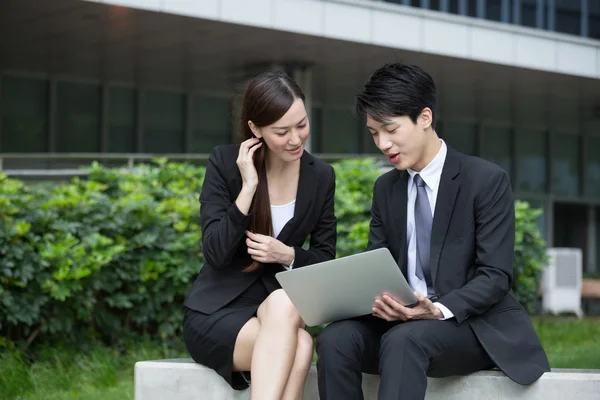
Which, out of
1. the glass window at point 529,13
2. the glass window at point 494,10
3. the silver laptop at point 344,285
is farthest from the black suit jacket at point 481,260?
the glass window at point 529,13

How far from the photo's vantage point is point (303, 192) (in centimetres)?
381

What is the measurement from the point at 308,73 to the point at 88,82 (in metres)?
4.72

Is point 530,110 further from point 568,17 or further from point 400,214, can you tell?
point 400,214

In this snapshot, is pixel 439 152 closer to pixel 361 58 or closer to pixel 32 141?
pixel 361 58

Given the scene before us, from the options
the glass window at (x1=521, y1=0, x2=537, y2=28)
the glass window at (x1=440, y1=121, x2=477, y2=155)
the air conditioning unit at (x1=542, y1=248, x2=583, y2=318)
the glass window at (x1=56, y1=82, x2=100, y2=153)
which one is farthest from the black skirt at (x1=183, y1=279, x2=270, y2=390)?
the glass window at (x1=440, y1=121, x2=477, y2=155)

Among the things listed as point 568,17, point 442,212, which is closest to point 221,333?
point 442,212

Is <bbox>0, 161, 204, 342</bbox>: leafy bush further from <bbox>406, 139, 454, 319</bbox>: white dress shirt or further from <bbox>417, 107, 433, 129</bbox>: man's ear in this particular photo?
<bbox>417, 107, 433, 129</bbox>: man's ear

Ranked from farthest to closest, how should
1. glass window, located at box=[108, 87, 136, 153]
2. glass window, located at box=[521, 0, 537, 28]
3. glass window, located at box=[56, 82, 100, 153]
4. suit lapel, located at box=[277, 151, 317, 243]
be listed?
glass window, located at box=[108, 87, 136, 153]
glass window, located at box=[521, 0, 537, 28]
glass window, located at box=[56, 82, 100, 153]
suit lapel, located at box=[277, 151, 317, 243]

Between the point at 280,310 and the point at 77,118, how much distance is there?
16.9m

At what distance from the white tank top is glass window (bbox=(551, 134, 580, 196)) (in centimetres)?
2323

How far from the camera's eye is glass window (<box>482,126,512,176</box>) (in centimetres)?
2536

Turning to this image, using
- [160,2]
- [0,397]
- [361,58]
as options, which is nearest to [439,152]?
[0,397]

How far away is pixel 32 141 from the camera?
62.1ft

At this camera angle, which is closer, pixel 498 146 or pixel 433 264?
pixel 433 264
